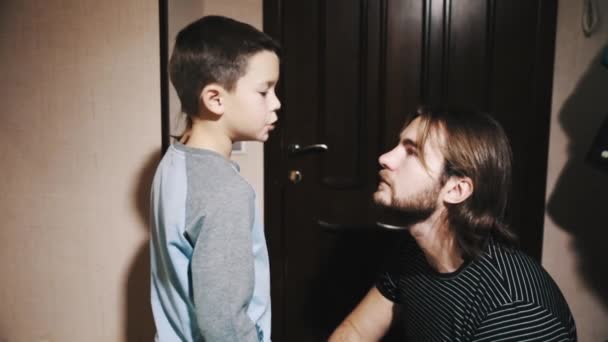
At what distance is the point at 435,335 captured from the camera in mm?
1044

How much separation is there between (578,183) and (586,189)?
44 mm

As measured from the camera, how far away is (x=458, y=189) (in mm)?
1032

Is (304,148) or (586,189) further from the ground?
(304,148)

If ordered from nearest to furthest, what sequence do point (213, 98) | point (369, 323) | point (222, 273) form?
point (222, 273) < point (213, 98) < point (369, 323)

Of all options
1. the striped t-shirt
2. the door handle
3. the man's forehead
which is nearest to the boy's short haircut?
the man's forehead

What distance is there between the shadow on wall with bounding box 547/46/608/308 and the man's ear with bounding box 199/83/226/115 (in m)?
1.44

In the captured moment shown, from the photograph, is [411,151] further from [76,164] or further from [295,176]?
[76,164]

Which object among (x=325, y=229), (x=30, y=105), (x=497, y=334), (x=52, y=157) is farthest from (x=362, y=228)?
(x=30, y=105)

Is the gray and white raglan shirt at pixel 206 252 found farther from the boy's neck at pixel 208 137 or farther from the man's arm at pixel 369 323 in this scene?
the man's arm at pixel 369 323

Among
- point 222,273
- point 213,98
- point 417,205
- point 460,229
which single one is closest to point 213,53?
point 213,98

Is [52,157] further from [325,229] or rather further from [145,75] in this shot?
[325,229]

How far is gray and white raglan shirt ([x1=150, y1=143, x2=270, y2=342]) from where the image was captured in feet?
2.64

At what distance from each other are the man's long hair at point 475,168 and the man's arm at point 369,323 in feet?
1.04

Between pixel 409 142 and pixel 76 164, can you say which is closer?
pixel 409 142
